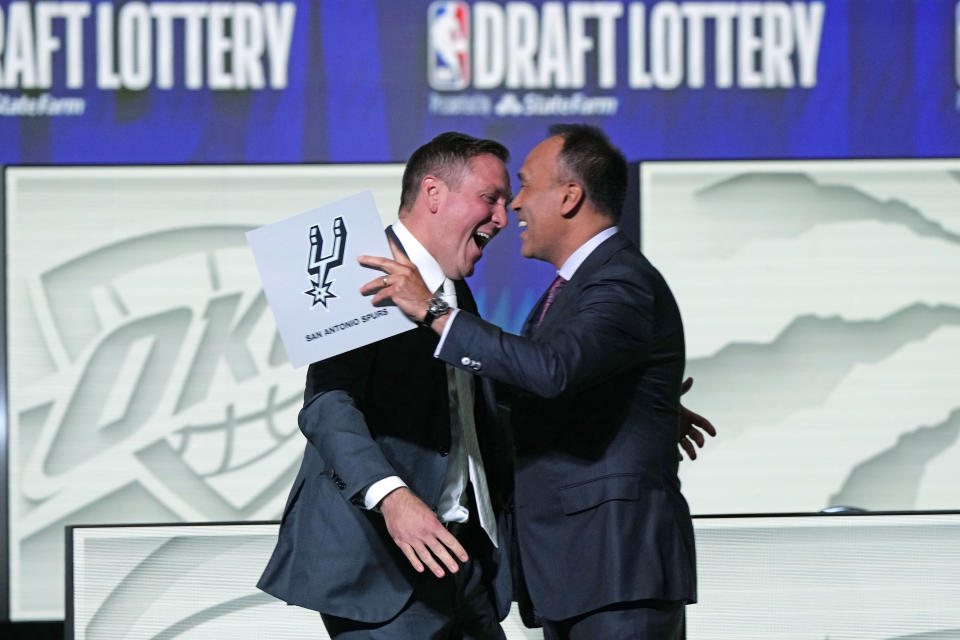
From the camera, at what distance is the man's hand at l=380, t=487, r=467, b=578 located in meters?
1.53

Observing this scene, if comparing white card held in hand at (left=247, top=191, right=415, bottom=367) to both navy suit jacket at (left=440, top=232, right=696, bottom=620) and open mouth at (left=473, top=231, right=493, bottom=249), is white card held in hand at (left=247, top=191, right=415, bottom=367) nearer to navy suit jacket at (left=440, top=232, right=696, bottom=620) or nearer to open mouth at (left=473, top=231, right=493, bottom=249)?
navy suit jacket at (left=440, top=232, right=696, bottom=620)

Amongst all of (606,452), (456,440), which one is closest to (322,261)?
(456,440)

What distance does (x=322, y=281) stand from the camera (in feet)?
5.15

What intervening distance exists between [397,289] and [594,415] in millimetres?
395

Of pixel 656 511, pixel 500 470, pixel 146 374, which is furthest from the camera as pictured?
pixel 146 374

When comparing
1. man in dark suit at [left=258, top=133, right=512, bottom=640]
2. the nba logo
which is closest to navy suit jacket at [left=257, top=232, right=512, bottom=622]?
man in dark suit at [left=258, top=133, right=512, bottom=640]

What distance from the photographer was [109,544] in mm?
2359

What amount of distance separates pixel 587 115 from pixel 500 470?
2.55 metres

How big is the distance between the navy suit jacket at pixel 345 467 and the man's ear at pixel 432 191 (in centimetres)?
Answer: 21

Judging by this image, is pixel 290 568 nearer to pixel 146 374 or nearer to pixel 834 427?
pixel 146 374

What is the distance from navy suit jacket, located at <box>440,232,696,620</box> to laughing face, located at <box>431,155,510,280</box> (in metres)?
0.17

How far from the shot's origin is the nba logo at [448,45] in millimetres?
4211

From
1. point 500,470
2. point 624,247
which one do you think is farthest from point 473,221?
point 500,470

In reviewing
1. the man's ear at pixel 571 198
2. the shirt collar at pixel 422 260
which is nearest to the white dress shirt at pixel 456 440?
A: the shirt collar at pixel 422 260
